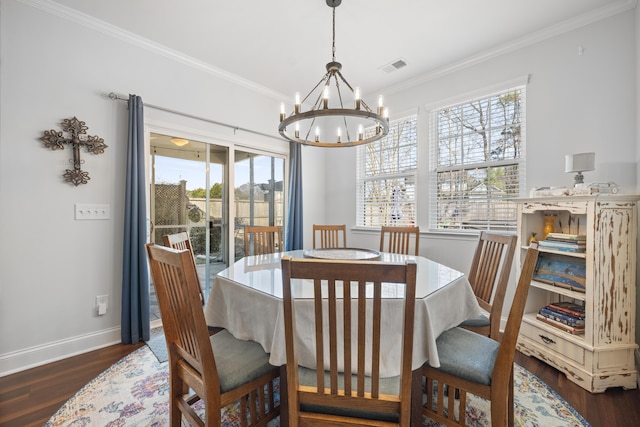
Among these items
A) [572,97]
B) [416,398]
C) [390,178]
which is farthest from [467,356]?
[390,178]

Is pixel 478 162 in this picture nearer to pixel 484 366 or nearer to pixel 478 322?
pixel 478 322

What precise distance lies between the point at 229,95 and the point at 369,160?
2.02 metres

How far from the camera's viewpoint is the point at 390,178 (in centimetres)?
382

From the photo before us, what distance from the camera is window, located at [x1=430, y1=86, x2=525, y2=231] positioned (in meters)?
2.80

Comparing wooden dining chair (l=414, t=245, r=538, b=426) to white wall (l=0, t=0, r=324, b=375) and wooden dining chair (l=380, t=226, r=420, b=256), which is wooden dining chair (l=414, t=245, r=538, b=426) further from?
white wall (l=0, t=0, r=324, b=375)

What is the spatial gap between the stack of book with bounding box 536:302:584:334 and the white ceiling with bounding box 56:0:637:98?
234 cm

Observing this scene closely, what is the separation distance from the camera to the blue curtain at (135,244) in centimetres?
252

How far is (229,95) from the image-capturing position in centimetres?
343

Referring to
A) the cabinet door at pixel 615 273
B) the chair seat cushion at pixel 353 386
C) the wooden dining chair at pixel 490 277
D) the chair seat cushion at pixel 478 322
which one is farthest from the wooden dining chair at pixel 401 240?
the chair seat cushion at pixel 353 386

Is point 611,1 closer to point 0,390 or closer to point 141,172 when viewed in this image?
point 141,172

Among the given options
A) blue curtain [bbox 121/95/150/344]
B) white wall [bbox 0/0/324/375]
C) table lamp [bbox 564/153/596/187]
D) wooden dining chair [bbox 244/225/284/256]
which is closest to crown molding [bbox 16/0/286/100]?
white wall [bbox 0/0/324/375]

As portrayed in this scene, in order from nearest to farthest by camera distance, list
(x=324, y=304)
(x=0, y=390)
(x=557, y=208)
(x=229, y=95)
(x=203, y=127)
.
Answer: (x=324, y=304) < (x=0, y=390) < (x=557, y=208) < (x=203, y=127) < (x=229, y=95)

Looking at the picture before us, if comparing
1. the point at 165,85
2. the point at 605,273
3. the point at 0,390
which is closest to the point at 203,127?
the point at 165,85

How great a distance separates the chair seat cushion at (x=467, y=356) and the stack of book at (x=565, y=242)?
4.14ft
